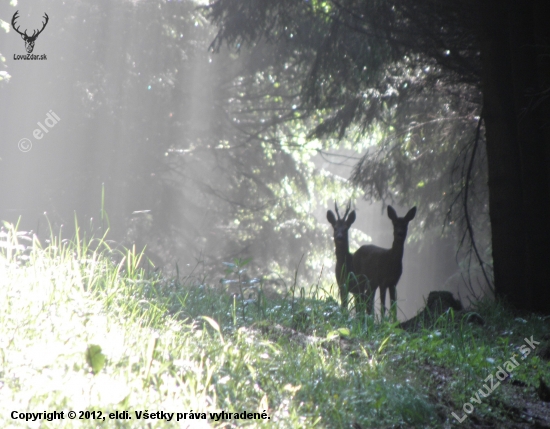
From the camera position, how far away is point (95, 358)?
106 inches

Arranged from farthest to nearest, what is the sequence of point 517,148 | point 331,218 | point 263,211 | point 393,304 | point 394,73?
point 263,211, point 394,73, point 331,218, point 517,148, point 393,304

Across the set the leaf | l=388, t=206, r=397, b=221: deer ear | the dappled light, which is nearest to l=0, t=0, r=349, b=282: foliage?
the dappled light

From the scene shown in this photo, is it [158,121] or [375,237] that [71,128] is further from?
[375,237]

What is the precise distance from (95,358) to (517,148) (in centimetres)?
603

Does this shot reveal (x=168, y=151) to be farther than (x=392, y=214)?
Yes

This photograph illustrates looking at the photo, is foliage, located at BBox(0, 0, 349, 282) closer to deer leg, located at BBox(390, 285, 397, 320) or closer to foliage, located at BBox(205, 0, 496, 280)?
foliage, located at BBox(205, 0, 496, 280)

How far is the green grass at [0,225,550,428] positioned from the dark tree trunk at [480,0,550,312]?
220cm

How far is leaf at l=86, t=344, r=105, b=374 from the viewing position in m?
2.68

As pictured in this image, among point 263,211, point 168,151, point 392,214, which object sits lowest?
point 263,211

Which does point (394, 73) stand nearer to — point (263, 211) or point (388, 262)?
point (388, 262)

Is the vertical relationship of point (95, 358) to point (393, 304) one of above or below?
above

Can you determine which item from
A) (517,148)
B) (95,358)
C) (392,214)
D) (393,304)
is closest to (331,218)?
(392,214)

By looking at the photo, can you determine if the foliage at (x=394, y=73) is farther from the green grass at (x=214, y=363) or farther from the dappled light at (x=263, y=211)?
the green grass at (x=214, y=363)

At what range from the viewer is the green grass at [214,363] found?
261 cm
